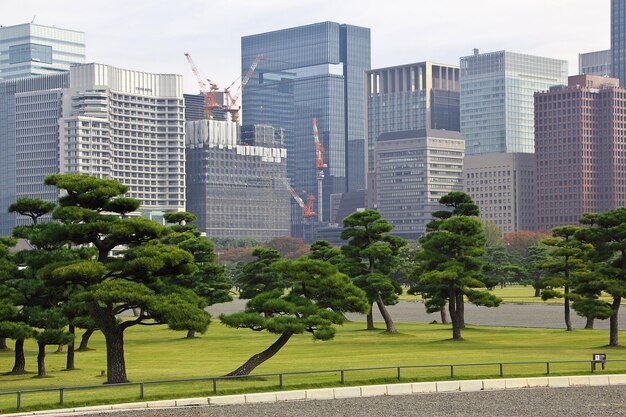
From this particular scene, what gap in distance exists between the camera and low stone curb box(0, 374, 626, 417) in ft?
155

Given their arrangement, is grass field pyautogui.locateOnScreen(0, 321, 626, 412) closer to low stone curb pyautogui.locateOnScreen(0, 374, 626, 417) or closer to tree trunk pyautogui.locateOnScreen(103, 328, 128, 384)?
low stone curb pyautogui.locateOnScreen(0, 374, 626, 417)

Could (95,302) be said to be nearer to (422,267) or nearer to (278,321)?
(278,321)

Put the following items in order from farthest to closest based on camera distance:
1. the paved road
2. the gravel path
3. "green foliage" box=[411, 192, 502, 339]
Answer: the paved road < "green foliage" box=[411, 192, 502, 339] < the gravel path

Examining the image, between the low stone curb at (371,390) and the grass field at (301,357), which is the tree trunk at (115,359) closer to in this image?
the grass field at (301,357)

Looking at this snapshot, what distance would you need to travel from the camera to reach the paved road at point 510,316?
343ft

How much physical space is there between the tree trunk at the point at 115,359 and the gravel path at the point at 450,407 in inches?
374

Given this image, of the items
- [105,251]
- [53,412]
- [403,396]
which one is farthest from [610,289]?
[53,412]

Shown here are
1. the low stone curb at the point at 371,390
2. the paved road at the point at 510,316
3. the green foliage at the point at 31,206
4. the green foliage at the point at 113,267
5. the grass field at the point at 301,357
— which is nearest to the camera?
the low stone curb at the point at 371,390

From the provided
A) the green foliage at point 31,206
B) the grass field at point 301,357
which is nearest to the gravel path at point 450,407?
the grass field at point 301,357

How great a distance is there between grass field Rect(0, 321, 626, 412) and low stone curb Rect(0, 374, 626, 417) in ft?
5.25

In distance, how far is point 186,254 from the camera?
181ft

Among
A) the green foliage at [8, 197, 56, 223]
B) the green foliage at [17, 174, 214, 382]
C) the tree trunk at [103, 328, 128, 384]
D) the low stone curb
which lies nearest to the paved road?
the low stone curb

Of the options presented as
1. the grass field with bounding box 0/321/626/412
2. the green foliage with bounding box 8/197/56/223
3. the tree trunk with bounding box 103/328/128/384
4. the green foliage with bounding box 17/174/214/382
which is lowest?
the grass field with bounding box 0/321/626/412

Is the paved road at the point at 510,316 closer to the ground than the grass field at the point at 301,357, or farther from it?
closer to the ground
